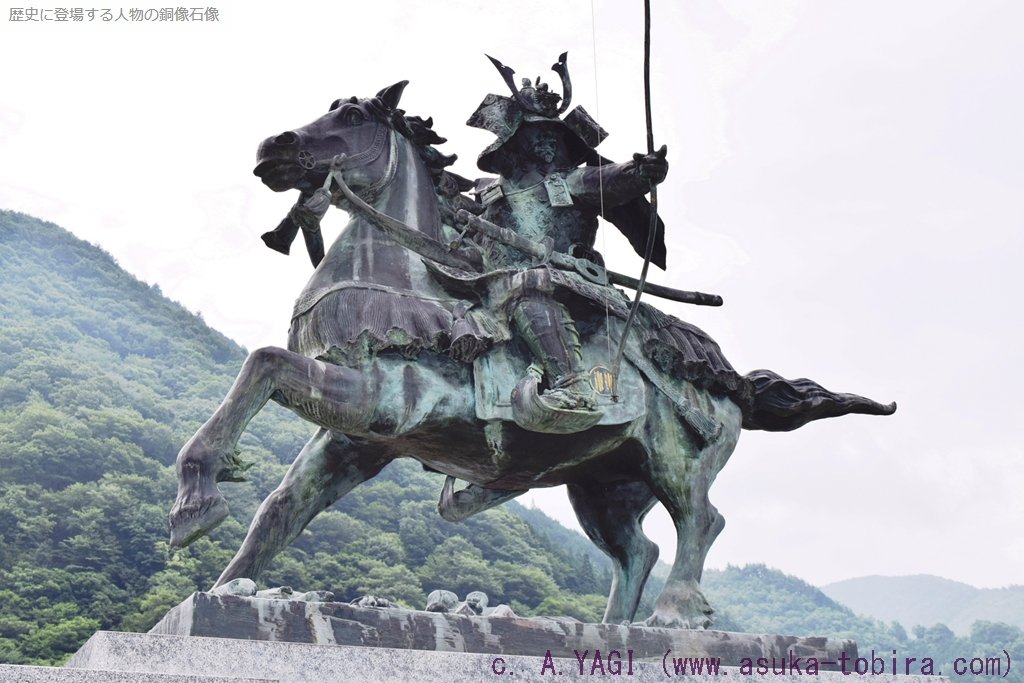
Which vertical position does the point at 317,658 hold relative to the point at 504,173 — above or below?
below

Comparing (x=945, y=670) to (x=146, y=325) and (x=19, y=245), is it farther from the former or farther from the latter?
(x=19, y=245)

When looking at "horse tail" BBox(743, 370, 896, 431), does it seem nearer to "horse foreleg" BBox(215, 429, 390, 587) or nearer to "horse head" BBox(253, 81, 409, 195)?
"horse foreleg" BBox(215, 429, 390, 587)

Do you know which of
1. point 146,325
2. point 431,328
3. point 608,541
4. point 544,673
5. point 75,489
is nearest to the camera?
point 544,673

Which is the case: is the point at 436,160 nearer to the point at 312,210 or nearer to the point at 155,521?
the point at 312,210

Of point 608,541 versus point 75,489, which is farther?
point 75,489

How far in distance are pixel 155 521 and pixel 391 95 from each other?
20920mm

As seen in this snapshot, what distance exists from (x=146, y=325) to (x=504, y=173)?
33347 millimetres

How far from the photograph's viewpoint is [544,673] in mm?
6285

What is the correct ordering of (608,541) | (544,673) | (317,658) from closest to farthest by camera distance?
(317,658), (544,673), (608,541)

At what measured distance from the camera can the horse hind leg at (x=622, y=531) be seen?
834 cm

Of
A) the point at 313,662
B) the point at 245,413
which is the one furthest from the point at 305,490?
the point at 313,662

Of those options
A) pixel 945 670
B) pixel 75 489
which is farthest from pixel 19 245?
pixel 945 670

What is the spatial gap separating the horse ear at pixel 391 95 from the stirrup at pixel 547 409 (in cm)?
176

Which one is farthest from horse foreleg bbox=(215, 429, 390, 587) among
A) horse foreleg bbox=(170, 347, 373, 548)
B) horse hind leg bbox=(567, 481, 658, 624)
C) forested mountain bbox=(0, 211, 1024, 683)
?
forested mountain bbox=(0, 211, 1024, 683)
